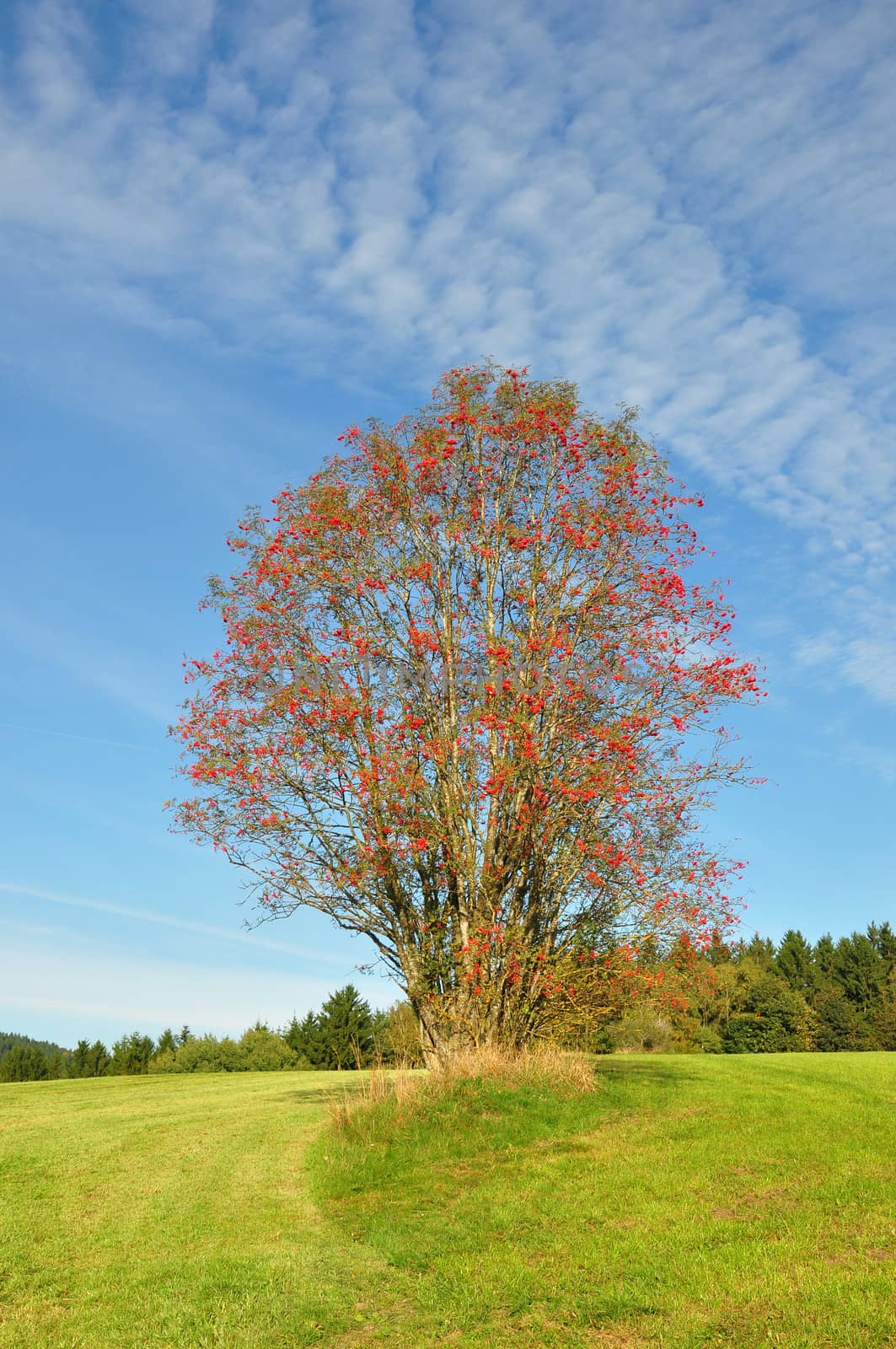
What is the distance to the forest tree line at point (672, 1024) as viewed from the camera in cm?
1612

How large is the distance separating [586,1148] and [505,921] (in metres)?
4.70

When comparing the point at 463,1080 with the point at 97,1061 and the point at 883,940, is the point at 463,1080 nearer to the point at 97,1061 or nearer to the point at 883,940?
the point at 97,1061

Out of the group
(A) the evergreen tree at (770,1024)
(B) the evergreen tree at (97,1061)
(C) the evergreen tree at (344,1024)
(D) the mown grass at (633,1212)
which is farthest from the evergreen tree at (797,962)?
(D) the mown grass at (633,1212)

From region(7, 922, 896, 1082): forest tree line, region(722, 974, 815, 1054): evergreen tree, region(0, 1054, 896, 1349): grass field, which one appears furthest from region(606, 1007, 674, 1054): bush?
region(0, 1054, 896, 1349): grass field

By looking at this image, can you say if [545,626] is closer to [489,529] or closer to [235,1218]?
[489,529]

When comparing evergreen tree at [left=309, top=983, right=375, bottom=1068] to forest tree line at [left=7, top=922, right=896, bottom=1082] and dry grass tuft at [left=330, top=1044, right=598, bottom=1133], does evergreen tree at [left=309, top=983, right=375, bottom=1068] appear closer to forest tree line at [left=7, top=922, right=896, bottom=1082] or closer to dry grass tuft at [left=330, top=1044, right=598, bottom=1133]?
forest tree line at [left=7, top=922, right=896, bottom=1082]

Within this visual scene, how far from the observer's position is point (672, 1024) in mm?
44500

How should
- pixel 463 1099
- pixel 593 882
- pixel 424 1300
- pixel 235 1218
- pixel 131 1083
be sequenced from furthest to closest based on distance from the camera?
pixel 131 1083
pixel 593 882
pixel 463 1099
pixel 235 1218
pixel 424 1300

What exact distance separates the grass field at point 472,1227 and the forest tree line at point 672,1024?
2.15 metres

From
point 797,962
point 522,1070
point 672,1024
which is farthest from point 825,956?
point 522,1070

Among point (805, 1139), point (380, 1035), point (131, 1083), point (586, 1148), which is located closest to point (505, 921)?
point (586, 1148)

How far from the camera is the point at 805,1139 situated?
11.7 metres

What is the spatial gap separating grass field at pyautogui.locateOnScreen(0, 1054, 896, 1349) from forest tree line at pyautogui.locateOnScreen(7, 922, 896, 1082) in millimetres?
2147

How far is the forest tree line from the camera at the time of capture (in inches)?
635
